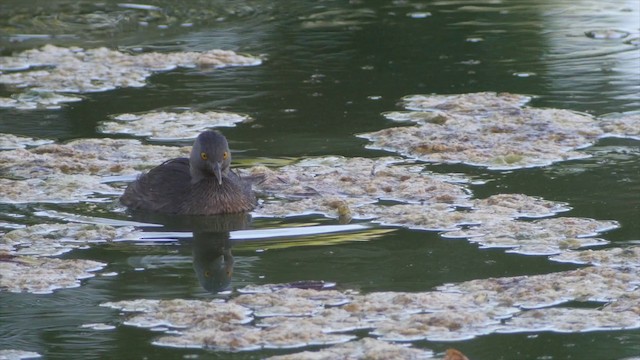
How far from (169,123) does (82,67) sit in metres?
2.39

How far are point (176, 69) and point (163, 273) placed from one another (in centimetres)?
559

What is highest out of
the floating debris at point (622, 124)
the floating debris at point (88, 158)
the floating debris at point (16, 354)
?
the floating debris at point (16, 354)

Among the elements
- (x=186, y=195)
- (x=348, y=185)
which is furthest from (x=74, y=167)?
(x=348, y=185)

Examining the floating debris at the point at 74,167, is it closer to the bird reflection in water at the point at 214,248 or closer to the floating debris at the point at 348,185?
the bird reflection in water at the point at 214,248

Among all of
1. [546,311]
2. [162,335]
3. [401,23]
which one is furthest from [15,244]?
[401,23]

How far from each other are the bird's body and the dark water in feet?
1.13

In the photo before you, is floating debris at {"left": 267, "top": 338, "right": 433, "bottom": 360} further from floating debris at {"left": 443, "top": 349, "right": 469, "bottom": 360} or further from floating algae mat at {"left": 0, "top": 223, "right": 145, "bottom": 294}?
floating algae mat at {"left": 0, "top": 223, "right": 145, "bottom": 294}

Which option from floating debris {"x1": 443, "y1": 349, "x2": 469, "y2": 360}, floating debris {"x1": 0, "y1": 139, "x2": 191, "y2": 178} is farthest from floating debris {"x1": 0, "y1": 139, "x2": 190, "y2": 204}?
floating debris {"x1": 443, "y1": 349, "x2": 469, "y2": 360}

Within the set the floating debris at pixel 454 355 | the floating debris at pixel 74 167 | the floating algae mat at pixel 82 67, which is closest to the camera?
the floating debris at pixel 454 355

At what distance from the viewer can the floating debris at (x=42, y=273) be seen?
647 centimetres

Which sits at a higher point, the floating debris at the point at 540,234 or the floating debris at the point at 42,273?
the floating debris at the point at 42,273

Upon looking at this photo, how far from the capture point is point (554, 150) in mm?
9109

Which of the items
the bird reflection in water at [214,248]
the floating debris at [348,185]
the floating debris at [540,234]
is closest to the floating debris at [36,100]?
the floating debris at [348,185]

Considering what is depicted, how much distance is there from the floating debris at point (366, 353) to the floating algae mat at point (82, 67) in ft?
19.4
